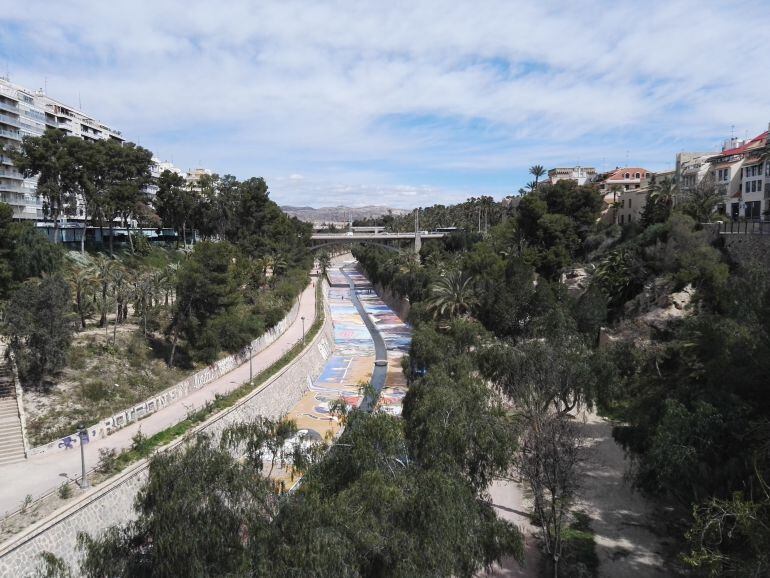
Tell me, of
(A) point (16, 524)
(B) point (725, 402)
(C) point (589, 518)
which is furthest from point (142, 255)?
(B) point (725, 402)

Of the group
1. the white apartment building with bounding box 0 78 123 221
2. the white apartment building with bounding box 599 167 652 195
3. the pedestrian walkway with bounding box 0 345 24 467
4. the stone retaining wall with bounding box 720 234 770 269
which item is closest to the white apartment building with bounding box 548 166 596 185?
the white apartment building with bounding box 599 167 652 195

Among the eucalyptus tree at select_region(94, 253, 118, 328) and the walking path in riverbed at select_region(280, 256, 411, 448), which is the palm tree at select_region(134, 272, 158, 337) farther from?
the walking path in riverbed at select_region(280, 256, 411, 448)

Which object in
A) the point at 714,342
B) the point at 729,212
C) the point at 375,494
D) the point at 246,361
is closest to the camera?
the point at 375,494

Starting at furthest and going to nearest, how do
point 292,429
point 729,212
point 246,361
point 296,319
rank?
point 296,319 < point 729,212 < point 246,361 < point 292,429

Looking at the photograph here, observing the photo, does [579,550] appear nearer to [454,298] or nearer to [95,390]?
[95,390]

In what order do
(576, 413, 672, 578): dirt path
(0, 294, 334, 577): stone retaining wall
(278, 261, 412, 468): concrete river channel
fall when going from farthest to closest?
(278, 261, 412, 468): concrete river channel, (576, 413, 672, 578): dirt path, (0, 294, 334, 577): stone retaining wall

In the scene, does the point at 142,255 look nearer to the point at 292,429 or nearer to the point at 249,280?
the point at 249,280

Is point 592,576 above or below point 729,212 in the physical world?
below
